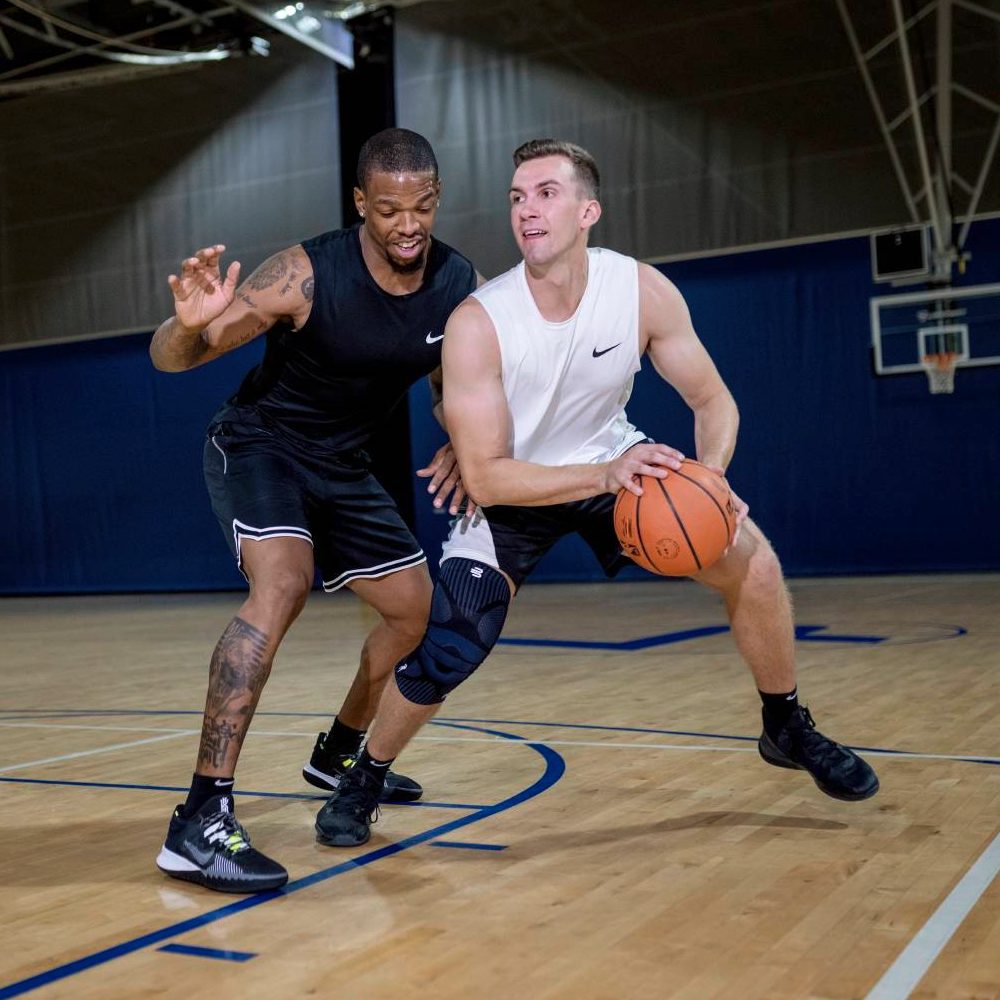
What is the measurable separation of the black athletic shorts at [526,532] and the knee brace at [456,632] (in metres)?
0.04

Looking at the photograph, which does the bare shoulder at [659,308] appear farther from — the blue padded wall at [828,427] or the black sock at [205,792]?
the blue padded wall at [828,427]

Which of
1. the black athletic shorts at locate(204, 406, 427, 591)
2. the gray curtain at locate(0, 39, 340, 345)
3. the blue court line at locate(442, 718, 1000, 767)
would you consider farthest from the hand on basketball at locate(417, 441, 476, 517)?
the gray curtain at locate(0, 39, 340, 345)

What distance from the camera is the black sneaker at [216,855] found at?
279cm

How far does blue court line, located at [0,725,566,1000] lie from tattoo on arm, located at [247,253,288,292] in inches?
56.1

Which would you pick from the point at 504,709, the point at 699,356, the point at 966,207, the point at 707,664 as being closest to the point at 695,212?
the point at 966,207

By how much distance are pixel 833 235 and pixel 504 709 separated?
9056 millimetres

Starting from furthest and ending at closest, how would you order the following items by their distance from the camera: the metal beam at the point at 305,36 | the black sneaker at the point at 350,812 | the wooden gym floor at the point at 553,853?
the metal beam at the point at 305,36 → the black sneaker at the point at 350,812 → the wooden gym floor at the point at 553,853

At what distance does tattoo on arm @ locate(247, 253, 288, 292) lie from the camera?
3.33 m

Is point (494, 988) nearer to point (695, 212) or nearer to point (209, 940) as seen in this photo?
point (209, 940)

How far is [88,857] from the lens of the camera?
125 inches

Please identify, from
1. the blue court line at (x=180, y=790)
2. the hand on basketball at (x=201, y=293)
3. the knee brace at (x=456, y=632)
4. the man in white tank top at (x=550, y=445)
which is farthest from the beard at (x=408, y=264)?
the blue court line at (x=180, y=790)

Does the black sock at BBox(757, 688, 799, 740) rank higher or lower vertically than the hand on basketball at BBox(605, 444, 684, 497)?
lower

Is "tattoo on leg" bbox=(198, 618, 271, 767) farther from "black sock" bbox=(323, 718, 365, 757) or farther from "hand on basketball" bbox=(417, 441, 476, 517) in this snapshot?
"black sock" bbox=(323, 718, 365, 757)

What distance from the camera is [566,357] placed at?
3318mm
